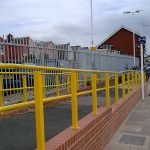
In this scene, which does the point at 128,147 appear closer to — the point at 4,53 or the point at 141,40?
the point at 4,53

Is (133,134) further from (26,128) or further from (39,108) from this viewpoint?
(39,108)

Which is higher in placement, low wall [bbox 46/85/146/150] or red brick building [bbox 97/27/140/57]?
red brick building [bbox 97/27/140/57]

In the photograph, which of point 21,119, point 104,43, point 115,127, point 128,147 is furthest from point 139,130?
point 104,43

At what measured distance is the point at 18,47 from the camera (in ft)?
31.2

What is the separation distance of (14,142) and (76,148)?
86 cm

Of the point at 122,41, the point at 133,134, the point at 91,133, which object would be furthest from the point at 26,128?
the point at 122,41

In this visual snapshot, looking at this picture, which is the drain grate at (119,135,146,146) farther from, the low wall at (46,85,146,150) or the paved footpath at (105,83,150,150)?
the low wall at (46,85,146,150)

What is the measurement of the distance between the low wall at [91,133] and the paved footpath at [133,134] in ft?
0.54

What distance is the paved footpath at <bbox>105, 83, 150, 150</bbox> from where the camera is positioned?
735 cm

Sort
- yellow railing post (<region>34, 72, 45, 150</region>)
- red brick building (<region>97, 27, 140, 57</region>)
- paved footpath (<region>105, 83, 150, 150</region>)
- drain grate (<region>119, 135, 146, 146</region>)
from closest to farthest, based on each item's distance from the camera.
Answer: yellow railing post (<region>34, 72, 45, 150</region>)
paved footpath (<region>105, 83, 150, 150</region>)
drain grate (<region>119, 135, 146, 146</region>)
red brick building (<region>97, 27, 140, 57</region>)

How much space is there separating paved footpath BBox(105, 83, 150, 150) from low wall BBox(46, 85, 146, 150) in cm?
16

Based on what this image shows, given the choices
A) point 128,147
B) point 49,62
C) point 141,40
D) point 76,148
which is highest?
point 141,40

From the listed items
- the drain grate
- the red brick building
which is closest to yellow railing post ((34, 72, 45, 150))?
the drain grate

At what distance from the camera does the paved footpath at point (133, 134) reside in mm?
7352
